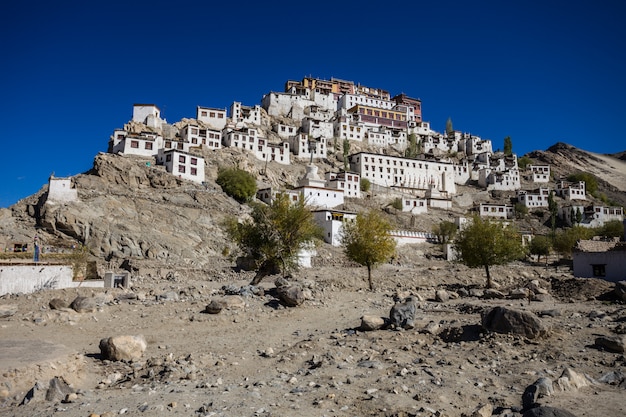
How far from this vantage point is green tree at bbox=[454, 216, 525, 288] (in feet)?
107

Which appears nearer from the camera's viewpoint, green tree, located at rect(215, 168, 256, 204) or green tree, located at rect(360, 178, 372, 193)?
green tree, located at rect(215, 168, 256, 204)

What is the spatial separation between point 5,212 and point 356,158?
64.1 meters

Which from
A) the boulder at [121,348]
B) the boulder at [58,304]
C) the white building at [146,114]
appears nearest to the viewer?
the boulder at [121,348]

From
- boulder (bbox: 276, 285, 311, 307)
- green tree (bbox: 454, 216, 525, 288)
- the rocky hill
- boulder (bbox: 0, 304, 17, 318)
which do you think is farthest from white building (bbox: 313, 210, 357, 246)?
boulder (bbox: 0, 304, 17, 318)

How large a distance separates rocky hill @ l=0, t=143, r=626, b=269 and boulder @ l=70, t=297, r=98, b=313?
23.1 meters

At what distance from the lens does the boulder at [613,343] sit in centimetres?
1181

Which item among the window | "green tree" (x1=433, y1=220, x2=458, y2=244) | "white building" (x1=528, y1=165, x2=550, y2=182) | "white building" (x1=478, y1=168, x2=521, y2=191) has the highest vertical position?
"white building" (x1=528, y1=165, x2=550, y2=182)

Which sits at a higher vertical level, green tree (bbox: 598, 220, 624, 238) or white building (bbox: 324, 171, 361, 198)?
white building (bbox: 324, 171, 361, 198)

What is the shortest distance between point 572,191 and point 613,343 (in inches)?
3887

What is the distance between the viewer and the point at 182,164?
6325 centimetres

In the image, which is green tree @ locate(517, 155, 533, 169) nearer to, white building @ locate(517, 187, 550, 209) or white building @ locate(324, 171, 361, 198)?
white building @ locate(517, 187, 550, 209)

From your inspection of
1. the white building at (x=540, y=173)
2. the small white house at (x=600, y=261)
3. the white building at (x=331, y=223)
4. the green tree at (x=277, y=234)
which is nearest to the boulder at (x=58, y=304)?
the green tree at (x=277, y=234)

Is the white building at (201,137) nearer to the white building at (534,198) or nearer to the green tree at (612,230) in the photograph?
the white building at (534,198)

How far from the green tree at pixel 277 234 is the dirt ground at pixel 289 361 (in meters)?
5.11
